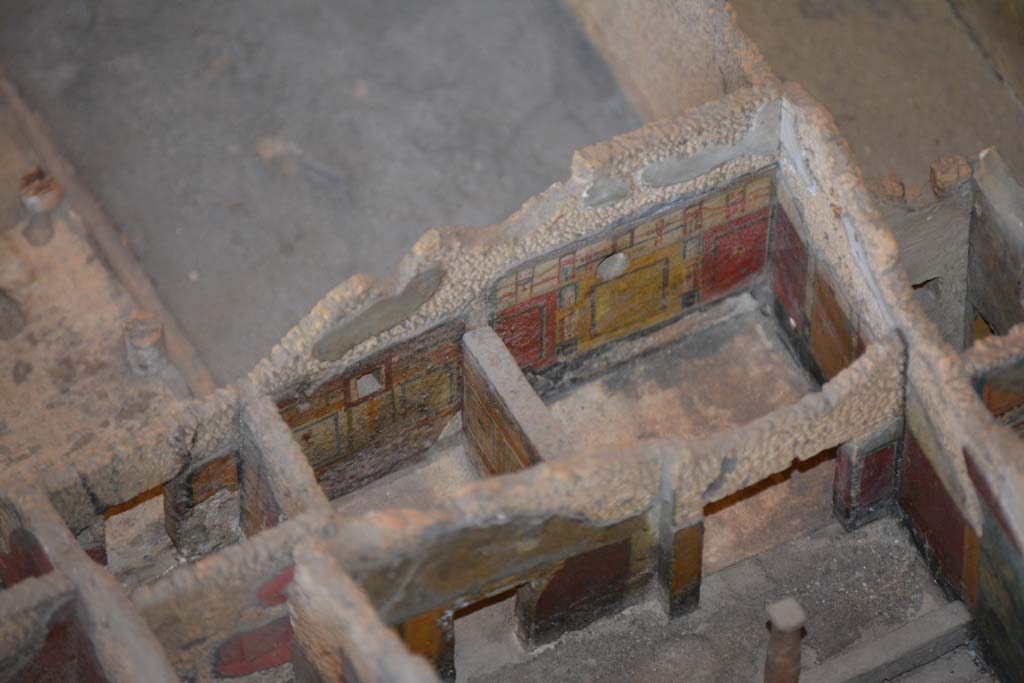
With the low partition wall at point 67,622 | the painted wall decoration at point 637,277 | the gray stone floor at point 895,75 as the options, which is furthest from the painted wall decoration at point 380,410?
the gray stone floor at point 895,75

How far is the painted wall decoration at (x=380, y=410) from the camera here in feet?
34.7

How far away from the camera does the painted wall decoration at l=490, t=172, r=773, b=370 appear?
10.9 m

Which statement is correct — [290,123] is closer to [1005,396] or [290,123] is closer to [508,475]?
Answer: [508,475]

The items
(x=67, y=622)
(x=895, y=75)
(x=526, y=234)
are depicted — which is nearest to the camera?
(x=67, y=622)

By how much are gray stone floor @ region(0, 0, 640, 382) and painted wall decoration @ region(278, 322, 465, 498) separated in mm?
2181

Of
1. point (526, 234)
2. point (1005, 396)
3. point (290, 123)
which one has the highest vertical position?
point (290, 123)

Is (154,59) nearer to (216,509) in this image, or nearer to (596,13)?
(596,13)

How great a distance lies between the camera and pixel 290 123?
13805 mm

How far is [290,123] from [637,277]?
321 centimetres

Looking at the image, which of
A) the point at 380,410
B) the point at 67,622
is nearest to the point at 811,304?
the point at 380,410

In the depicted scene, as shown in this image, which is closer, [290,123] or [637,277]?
[637,277]

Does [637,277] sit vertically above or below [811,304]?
above

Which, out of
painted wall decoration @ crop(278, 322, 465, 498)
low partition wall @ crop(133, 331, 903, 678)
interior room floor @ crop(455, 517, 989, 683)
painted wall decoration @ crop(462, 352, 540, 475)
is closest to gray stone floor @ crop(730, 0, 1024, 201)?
interior room floor @ crop(455, 517, 989, 683)

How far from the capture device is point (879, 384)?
404 inches
